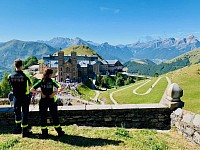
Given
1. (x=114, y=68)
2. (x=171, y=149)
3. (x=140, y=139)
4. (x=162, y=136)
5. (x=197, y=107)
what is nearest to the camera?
(x=171, y=149)

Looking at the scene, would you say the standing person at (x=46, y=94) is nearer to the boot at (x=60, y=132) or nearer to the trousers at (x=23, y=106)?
the boot at (x=60, y=132)

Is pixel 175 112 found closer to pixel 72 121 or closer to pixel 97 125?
pixel 97 125

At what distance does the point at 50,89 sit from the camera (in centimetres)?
831

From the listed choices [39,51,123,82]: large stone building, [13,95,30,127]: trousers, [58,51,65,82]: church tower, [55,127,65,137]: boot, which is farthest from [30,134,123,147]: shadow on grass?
[58,51,65,82]: church tower

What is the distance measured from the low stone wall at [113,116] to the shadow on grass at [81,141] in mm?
1766

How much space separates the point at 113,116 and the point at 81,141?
2.81m

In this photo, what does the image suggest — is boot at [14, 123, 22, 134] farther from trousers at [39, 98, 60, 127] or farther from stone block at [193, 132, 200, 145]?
stone block at [193, 132, 200, 145]

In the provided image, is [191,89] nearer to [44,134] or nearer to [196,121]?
[196,121]

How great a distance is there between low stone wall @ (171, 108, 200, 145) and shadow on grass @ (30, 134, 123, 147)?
3.04 metres

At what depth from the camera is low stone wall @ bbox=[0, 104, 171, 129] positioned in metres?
10.3

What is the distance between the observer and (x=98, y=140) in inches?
329

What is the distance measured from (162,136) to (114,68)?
503 feet

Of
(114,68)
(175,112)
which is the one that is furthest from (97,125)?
(114,68)

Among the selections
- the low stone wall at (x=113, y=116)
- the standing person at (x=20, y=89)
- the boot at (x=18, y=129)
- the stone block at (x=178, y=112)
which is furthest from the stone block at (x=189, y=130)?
the boot at (x=18, y=129)
